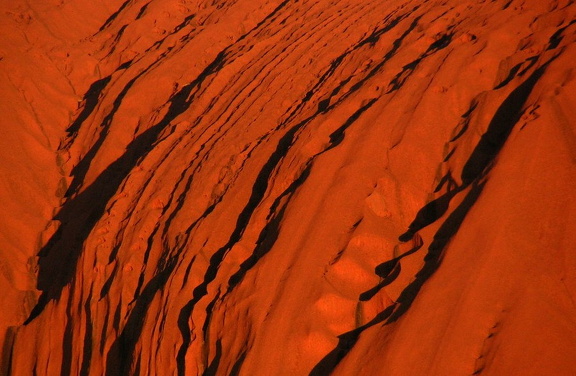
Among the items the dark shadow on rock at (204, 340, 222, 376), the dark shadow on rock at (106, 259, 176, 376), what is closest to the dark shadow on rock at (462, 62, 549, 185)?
the dark shadow on rock at (204, 340, 222, 376)

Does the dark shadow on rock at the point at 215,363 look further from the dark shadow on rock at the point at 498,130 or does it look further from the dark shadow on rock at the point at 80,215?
the dark shadow on rock at the point at 80,215

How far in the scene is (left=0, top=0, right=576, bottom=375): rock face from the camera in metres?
2.95

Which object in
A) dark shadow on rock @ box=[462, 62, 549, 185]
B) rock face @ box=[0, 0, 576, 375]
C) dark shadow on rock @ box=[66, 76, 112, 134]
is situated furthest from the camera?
dark shadow on rock @ box=[66, 76, 112, 134]

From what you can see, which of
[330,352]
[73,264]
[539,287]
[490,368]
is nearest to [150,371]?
[330,352]

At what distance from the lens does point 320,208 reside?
392 cm

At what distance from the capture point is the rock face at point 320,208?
295 centimetres

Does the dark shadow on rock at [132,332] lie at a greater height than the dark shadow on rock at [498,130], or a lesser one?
greater

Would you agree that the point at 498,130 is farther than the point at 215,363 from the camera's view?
Yes

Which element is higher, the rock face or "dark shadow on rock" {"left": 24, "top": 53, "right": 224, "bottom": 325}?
"dark shadow on rock" {"left": 24, "top": 53, "right": 224, "bottom": 325}

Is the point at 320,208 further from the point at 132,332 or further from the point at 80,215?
the point at 80,215

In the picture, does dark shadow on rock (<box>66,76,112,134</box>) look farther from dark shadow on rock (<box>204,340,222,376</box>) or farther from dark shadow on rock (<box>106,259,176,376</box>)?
dark shadow on rock (<box>204,340,222,376</box>)

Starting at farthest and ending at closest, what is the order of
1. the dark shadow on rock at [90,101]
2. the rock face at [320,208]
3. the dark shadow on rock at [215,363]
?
the dark shadow on rock at [90,101], the dark shadow on rock at [215,363], the rock face at [320,208]

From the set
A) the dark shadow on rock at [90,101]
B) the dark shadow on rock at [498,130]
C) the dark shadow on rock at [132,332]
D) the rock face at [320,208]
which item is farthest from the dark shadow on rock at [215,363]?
the dark shadow on rock at [90,101]

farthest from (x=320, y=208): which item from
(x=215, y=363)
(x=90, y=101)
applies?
(x=90, y=101)
